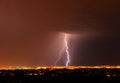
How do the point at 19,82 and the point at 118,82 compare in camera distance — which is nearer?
the point at 118,82

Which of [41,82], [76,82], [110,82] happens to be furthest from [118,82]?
[41,82]

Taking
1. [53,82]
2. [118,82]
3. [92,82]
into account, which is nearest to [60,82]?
[53,82]

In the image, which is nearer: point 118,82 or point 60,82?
point 118,82

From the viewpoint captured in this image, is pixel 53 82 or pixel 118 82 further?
pixel 53 82

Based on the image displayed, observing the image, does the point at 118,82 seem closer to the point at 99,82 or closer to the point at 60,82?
the point at 99,82

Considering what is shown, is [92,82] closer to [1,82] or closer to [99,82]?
[99,82]

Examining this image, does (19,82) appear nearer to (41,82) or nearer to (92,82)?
(41,82)

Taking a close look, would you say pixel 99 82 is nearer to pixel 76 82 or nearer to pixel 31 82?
pixel 76 82
